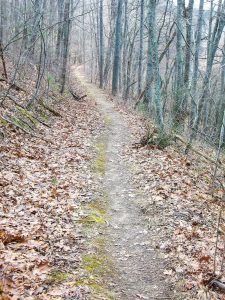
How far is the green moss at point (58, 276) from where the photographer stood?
180 inches

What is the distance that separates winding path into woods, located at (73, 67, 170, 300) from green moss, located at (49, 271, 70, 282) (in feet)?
2.12

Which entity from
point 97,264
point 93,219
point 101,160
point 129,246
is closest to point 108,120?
point 101,160

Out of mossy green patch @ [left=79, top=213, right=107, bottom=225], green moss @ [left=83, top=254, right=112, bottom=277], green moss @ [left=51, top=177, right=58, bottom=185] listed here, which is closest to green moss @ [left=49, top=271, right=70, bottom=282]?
green moss @ [left=83, top=254, right=112, bottom=277]

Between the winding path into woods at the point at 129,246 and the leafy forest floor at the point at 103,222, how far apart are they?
0.02 metres

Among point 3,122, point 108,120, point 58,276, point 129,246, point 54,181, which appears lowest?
point 129,246

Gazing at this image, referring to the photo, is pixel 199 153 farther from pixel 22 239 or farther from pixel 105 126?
pixel 22 239

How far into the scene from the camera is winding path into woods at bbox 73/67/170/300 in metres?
4.77

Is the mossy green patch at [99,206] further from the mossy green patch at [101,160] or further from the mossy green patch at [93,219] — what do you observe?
the mossy green patch at [101,160]

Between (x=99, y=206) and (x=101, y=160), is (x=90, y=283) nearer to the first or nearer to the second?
(x=99, y=206)

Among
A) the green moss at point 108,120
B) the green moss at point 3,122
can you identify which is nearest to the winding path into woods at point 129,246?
the green moss at point 3,122

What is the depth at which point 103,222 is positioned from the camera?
655 cm

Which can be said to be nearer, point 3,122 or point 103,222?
point 103,222

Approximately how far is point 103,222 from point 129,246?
2.88 feet

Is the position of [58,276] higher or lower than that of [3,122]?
lower
